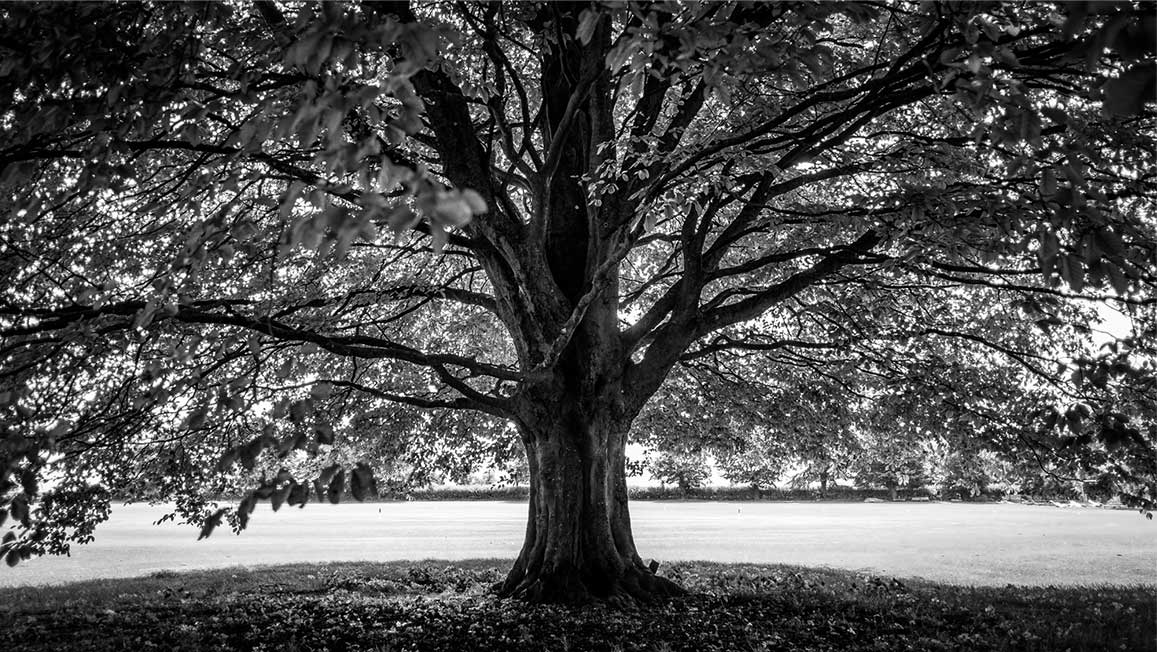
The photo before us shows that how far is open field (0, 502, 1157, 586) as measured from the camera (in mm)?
17734

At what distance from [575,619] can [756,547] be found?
16904 millimetres

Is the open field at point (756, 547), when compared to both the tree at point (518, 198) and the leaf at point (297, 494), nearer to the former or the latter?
the tree at point (518, 198)

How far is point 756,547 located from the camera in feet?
77.8

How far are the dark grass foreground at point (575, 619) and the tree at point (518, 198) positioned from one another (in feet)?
4.51

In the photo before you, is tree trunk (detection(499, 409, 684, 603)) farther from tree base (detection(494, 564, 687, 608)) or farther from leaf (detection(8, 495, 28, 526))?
leaf (detection(8, 495, 28, 526))

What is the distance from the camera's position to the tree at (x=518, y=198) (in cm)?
324

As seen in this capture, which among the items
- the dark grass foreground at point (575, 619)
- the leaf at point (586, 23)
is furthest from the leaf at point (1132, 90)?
the dark grass foreground at point (575, 619)

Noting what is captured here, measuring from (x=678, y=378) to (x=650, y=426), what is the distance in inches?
47.5

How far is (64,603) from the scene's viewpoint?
11016mm

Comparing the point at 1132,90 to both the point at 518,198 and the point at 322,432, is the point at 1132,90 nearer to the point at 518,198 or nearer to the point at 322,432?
the point at 322,432

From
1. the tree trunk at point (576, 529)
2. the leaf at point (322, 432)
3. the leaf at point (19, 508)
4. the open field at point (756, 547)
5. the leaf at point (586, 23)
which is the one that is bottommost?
the open field at point (756, 547)

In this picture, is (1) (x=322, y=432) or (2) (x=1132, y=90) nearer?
(2) (x=1132, y=90)

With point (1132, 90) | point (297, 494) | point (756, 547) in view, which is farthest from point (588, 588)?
point (756, 547)

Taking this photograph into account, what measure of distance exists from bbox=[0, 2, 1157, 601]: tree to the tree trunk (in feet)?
0.16
